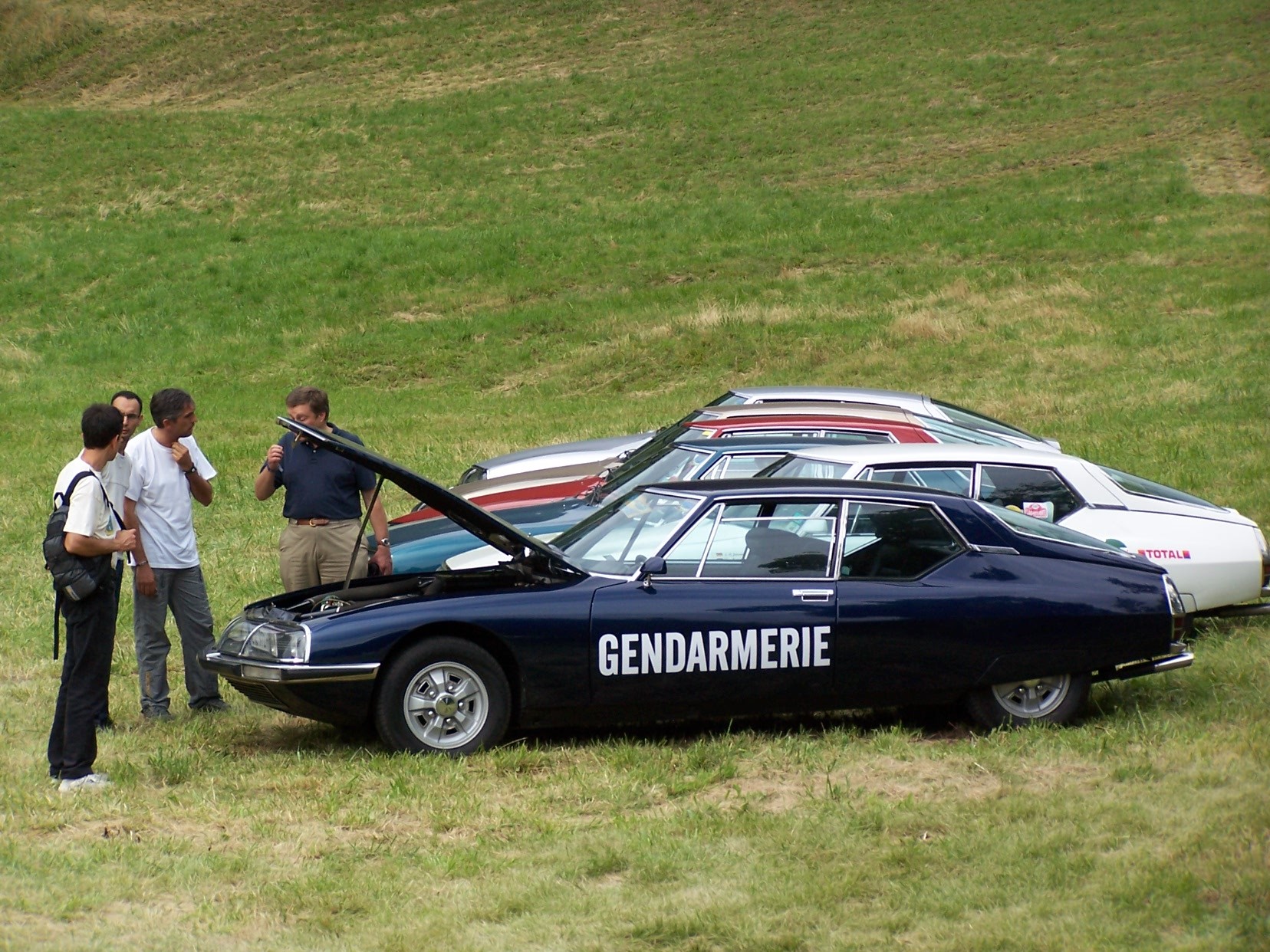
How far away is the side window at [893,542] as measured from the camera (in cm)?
714

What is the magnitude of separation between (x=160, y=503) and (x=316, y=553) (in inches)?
36.5

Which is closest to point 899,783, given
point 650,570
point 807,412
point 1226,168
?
point 650,570

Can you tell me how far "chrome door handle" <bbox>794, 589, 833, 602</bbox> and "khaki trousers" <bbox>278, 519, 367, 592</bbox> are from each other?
2584 mm

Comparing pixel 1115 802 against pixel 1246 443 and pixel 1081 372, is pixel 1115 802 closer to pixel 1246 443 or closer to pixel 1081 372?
pixel 1246 443

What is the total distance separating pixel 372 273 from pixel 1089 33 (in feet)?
91.5


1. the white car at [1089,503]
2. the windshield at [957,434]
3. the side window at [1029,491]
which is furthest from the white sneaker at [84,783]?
the windshield at [957,434]

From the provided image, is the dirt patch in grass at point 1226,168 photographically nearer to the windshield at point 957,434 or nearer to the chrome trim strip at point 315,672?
the windshield at point 957,434

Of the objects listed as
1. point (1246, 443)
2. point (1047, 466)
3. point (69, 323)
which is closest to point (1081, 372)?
point (1246, 443)

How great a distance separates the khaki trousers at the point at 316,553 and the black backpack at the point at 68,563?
166cm

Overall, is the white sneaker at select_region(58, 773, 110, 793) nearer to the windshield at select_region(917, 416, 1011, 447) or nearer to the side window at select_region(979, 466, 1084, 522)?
the side window at select_region(979, 466, 1084, 522)

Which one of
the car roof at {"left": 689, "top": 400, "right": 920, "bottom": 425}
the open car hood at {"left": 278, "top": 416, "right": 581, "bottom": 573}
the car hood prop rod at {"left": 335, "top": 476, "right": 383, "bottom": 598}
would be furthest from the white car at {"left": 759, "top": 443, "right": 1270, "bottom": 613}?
the car hood prop rod at {"left": 335, "top": 476, "right": 383, "bottom": 598}

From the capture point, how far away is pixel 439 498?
697 centimetres

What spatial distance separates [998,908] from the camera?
496cm

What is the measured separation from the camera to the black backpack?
21.0 feet
